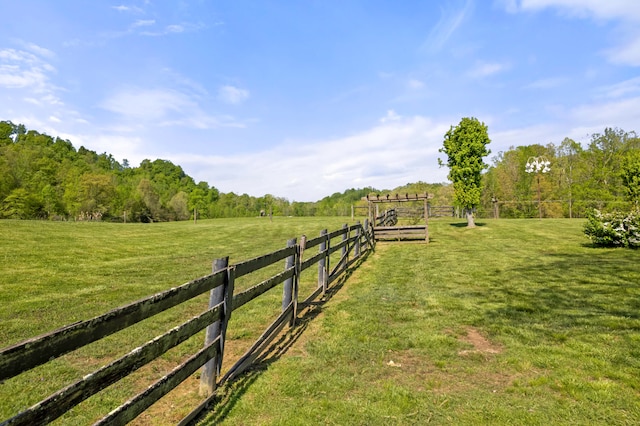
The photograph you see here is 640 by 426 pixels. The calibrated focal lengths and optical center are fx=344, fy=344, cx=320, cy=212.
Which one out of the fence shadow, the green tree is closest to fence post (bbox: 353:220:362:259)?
the fence shadow

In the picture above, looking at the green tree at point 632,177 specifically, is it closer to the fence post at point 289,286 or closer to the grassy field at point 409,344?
the grassy field at point 409,344

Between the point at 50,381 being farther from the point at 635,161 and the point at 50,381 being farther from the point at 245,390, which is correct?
the point at 635,161

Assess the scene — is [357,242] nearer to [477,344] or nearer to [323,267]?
[323,267]

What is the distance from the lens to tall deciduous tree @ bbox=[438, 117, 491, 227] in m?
22.7

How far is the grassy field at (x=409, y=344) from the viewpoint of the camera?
3.61m

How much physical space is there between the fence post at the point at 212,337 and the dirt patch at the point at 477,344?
3.46m

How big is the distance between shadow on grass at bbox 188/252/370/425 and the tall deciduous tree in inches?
727

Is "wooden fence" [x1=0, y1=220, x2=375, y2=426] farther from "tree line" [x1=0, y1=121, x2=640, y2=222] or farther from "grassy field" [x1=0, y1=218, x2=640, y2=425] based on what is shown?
"tree line" [x1=0, y1=121, x2=640, y2=222]

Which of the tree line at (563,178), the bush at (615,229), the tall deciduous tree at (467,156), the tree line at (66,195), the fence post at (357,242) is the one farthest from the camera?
the tree line at (66,195)

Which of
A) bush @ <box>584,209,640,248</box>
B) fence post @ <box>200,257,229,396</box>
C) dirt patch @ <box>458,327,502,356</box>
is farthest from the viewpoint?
bush @ <box>584,209,640,248</box>

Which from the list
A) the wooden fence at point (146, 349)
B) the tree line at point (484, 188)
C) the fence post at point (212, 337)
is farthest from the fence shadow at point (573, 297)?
the tree line at point (484, 188)

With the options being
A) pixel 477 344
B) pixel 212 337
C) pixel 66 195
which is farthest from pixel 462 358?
pixel 66 195

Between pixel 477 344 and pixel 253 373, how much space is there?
134 inches

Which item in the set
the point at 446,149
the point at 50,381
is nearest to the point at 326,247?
the point at 50,381
